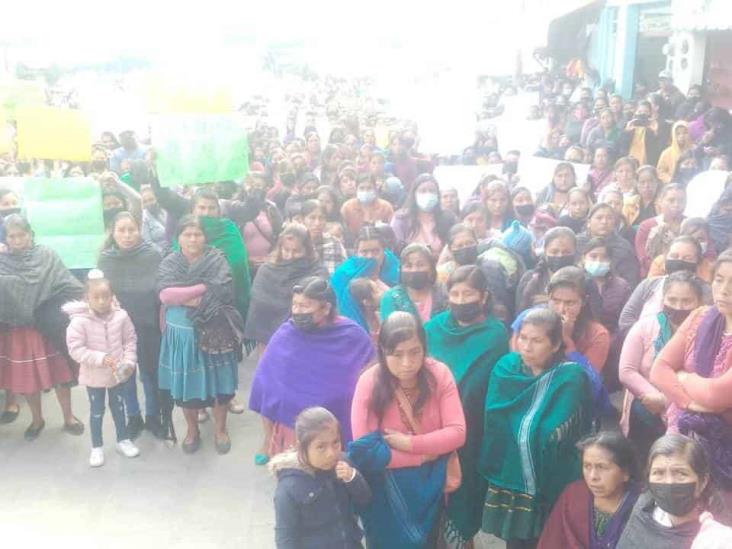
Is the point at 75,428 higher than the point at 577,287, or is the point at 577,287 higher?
the point at 577,287

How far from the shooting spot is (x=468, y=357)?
3.64 meters

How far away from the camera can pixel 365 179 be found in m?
6.70

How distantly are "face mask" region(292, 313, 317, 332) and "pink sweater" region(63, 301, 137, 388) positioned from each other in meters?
1.44

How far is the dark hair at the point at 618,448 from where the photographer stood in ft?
9.81

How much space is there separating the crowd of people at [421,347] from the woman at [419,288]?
0.01 meters

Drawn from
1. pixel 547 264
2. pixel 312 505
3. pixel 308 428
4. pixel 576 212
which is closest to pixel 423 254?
pixel 547 264

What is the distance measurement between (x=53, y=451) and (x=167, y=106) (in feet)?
10.2

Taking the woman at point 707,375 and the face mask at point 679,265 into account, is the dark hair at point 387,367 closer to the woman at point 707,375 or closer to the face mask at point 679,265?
the woman at point 707,375

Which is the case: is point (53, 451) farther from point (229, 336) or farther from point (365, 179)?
point (365, 179)

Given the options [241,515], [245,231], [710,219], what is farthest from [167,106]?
[710,219]

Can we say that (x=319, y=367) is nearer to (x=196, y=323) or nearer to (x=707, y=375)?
(x=196, y=323)

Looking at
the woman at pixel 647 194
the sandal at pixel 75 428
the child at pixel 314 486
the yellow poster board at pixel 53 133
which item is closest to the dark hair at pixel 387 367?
the child at pixel 314 486

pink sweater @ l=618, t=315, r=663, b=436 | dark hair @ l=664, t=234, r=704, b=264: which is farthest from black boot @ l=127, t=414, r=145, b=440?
dark hair @ l=664, t=234, r=704, b=264

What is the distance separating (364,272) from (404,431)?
1.55 m
